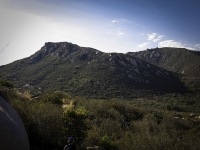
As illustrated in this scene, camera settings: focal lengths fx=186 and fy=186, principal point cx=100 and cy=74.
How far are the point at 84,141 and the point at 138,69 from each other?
59007 millimetres

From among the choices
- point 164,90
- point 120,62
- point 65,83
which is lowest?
point 164,90

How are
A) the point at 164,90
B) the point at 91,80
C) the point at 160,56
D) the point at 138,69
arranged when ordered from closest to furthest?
the point at 91,80
the point at 164,90
the point at 138,69
the point at 160,56

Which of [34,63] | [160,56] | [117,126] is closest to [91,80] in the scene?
[34,63]

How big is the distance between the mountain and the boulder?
116ft

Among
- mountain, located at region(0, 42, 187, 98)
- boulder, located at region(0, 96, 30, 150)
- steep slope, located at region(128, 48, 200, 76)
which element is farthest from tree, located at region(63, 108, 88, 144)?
steep slope, located at region(128, 48, 200, 76)

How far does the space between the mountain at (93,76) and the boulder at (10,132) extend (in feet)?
116

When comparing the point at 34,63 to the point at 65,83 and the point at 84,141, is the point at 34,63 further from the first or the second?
the point at 84,141

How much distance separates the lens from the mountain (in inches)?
1813

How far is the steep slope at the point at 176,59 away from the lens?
91.2 meters

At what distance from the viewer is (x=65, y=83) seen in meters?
50.0

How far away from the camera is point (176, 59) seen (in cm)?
10956

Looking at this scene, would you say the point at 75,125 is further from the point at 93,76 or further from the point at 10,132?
the point at 93,76

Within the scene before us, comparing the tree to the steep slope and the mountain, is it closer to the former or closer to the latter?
the mountain

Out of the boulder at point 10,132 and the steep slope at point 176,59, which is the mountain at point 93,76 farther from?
the boulder at point 10,132
